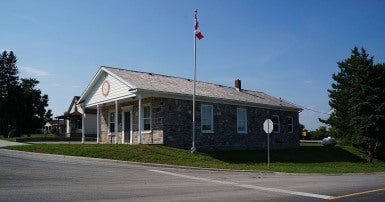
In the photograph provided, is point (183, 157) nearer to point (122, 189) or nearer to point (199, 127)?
point (199, 127)

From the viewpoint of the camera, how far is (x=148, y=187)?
11.4m

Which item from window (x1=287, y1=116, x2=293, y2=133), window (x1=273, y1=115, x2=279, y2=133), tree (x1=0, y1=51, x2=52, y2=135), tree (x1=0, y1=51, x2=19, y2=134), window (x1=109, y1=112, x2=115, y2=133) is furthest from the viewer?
tree (x1=0, y1=51, x2=19, y2=134)

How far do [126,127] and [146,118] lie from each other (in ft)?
8.68

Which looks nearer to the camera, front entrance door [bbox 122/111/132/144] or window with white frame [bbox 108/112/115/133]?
front entrance door [bbox 122/111/132/144]

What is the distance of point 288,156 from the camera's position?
90.7 ft

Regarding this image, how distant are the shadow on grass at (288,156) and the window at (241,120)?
188 cm

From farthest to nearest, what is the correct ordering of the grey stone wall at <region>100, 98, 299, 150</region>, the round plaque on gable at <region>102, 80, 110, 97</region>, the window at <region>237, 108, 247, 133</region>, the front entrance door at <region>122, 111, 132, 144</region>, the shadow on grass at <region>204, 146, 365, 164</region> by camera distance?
the window at <region>237, 108, 247, 133</region> → the front entrance door at <region>122, 111, 132, 144</region> → the round plaque on gable at <region>102, 80, 110, 97</region> → the grey stone wall at <region>100, 98, 299, 150</region> → the shadow on grass at <region>204, 146, 365, 164</region>

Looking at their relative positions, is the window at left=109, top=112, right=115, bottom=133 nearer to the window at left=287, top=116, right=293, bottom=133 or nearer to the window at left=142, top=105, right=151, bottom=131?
the window at left=142, top=105, right=151, bottom=131

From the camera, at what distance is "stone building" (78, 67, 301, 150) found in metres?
24.0

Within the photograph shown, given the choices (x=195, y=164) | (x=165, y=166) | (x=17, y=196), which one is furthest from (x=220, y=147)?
(x=17, y=196)

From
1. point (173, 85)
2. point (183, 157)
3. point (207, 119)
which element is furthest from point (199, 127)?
point (183, 157)

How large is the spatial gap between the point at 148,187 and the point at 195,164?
818 cm

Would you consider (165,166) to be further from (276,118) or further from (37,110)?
(37,110)

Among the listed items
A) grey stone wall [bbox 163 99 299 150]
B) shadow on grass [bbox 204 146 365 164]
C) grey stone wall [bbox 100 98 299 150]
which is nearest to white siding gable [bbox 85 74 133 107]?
grey stone wall [bbox 100 98 299 150]
